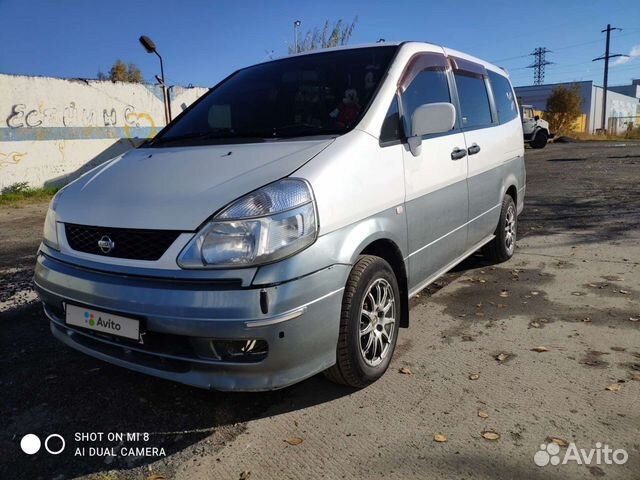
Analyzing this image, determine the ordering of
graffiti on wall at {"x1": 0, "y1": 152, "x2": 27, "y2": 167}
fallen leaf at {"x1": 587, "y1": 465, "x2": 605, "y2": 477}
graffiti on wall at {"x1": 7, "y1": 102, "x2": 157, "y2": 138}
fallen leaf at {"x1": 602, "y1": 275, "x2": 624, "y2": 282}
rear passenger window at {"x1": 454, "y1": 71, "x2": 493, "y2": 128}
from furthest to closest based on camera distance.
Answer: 1. graffiti on wall at {"x1": 7, "y1": 102, "x2": 157, "y2": 138}
2. graffiti on wall at {"x1": 0, "y1": 152, "x2": 27, "y2": 167}
3. fallen leaf at {"x1": 602, "y1": 275, "x2": 624, "y2": 282}
4. rear passenger window at {"x1": 454, "y1": 71, "x2": 493, "y2": 128}
5. fallen leaf at {"x1": 587, "y1": 465, "x2": 605, "y2": 477}

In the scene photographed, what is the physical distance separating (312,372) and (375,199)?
97cm

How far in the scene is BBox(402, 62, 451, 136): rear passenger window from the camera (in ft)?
10.3

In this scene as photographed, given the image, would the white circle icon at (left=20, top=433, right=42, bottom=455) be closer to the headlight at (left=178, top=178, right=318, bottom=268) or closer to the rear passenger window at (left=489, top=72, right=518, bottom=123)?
the headlight at (left=178, top=178, right=318, bottom=268)

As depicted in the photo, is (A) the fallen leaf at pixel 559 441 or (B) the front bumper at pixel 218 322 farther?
(A) the fallen leaf at pixel 559 441

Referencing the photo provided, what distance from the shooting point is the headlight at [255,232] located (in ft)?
7.07

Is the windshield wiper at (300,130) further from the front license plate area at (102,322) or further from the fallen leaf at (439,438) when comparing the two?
the fallen leaf at (439,438)

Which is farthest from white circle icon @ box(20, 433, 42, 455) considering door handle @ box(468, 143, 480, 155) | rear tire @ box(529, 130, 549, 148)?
rear tire @ box(529, 130, 549, 148)

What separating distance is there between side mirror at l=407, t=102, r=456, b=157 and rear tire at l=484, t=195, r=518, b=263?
222 centimetres

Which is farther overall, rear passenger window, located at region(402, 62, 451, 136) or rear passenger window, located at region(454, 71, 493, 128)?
rear passenger window, located at region(454, 71, 493, 128)

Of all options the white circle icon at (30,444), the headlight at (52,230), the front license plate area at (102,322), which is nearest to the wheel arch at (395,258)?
the front license plate area at (102,322)

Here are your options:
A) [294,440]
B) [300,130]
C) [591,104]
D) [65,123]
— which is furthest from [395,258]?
[591,104]

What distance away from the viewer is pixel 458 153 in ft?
12.1

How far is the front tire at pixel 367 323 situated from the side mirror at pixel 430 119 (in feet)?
Answer: 2.78

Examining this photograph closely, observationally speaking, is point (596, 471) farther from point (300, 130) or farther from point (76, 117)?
point (76, 117)
